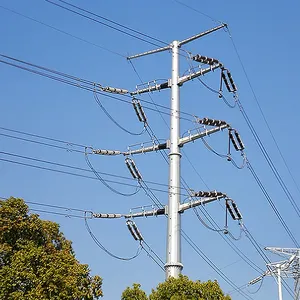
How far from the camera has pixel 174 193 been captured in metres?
24.7

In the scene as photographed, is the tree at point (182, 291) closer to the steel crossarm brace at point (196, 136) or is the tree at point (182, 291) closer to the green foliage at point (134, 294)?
the green foliage at point (134, 294)

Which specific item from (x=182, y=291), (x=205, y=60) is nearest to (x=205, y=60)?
(x=205, y=60)

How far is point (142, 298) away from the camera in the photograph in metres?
22.7

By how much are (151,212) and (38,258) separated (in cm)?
747

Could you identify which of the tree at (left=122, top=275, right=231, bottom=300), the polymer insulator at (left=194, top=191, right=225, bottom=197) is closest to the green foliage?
the tree at (left=122, top=275, right=231, bottom=300)

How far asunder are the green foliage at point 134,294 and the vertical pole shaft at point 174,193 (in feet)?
3.92

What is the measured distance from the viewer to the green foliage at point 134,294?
22.7 metres

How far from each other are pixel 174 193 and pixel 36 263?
270 inches

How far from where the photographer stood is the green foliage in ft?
74.5

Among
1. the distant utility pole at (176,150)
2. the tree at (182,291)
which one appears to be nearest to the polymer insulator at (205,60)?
the distant utility pole at (176,150)

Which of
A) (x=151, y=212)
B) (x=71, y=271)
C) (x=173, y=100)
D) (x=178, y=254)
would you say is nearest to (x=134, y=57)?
(x=173, y=100)

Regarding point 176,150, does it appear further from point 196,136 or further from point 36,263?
point 36,263

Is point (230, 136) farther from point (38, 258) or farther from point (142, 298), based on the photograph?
point (38, 258)

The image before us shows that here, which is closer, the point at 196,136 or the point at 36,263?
the point at 36,263
